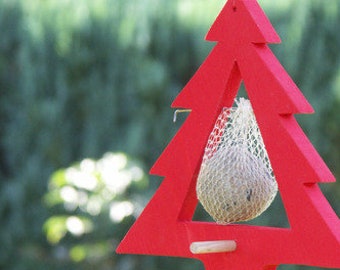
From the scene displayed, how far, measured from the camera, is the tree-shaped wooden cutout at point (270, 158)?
85.4 inches

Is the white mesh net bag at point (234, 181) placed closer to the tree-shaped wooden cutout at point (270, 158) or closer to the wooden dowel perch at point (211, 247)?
the tree-shaped wooden cutout at point (270, 158)

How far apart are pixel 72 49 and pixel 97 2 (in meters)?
0.26

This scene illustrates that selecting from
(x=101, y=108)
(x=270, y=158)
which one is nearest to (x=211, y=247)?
(x=270, y=158)

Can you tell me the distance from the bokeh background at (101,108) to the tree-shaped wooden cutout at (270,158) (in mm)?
2621

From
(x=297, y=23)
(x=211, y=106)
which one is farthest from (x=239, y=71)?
(x=297, y=23)

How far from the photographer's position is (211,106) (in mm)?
2377

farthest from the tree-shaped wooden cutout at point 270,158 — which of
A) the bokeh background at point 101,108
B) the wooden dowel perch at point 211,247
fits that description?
the bokeh background at point 101,108

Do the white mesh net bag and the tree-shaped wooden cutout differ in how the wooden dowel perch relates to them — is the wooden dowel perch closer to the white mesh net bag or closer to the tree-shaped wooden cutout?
the tree-shaped wooden cutout

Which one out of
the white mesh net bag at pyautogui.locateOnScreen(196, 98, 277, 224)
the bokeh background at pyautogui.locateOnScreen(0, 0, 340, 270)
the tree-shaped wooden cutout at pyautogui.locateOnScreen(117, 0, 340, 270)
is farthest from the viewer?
the bokeh background at pyautogui.locateOnScreen(0, 0, 340, 270)

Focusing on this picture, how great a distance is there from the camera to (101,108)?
17.6ft

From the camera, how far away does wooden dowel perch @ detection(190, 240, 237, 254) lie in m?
2.23

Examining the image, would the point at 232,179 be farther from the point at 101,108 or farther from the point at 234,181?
the point at 101,108

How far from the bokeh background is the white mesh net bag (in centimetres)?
248

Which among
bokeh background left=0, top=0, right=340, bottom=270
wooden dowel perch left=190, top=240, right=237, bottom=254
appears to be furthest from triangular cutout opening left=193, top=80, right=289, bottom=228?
bokeh background left=0, top=0, right=340, bottom=270
